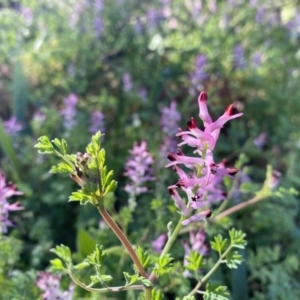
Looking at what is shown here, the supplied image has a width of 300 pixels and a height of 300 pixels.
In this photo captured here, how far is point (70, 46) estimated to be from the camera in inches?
87.8

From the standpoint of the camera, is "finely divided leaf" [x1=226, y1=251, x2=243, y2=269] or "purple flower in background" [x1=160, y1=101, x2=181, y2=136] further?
"purple flower in background" [x1=160, y1=101, x2=181, y2=136]

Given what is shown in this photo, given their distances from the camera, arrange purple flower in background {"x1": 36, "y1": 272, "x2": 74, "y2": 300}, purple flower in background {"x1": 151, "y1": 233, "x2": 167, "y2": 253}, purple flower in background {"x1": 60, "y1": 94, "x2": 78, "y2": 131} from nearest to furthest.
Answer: purple flower in background {"x1": 36, "y1": 272, "x2": 74, "y2": 300}
purple flower in background {"x1": 151, "y1": 233, "x2": 167, "y2": 253}
purple flower in background {"x1": 60, "y1": 94, "x2": 78, "y2": 131}

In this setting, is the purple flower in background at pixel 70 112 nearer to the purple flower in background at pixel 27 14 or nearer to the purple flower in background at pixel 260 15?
the purple flower in background at pixel 27 14

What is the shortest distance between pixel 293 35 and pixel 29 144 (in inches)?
57.7

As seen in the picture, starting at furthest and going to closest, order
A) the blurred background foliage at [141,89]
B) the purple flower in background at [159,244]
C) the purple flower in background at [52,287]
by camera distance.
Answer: the blurred background foliage at [141,89] < the purple flower in background at [159,244] < the purple flower in background at [52,287]

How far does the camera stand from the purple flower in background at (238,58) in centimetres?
226

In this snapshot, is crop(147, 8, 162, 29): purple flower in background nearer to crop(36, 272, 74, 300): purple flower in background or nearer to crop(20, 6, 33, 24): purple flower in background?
crop(20, 6, 33, 24): purple flower in background

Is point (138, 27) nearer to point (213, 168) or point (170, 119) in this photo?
point (170, 119)

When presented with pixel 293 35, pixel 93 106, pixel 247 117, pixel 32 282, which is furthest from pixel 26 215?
pixel 293 35

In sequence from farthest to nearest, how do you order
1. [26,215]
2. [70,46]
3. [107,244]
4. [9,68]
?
[9,68]
[70,46]
[26,215]
[107,244]

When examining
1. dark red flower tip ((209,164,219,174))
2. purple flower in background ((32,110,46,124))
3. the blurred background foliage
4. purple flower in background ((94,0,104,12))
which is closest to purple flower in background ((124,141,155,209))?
the blurred background foliage

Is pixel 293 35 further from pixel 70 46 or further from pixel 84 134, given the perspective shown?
pixel 84 134

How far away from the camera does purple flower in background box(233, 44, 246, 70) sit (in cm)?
226

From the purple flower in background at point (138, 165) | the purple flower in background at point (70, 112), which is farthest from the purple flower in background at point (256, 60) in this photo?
the purple flower in background at point (138, 165)
